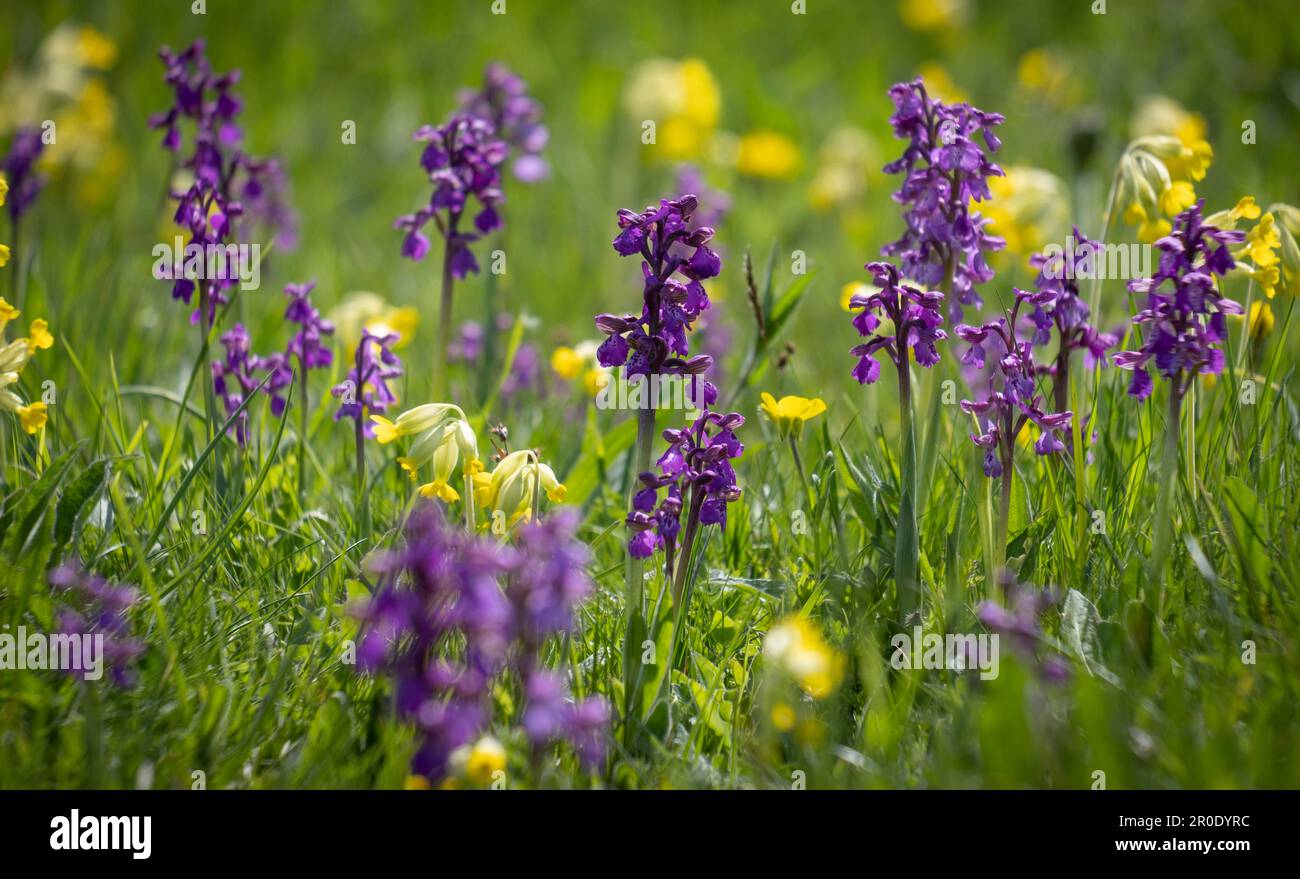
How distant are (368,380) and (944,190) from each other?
1509 millimetres

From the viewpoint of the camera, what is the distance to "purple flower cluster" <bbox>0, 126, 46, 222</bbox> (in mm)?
3959

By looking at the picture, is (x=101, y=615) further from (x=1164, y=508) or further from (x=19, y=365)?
(x=1164, y=508)

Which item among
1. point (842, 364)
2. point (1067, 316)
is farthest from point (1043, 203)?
point (1067, 316)

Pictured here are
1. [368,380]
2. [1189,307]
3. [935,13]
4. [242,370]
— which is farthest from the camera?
[935,13]

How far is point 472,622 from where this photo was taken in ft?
6.38

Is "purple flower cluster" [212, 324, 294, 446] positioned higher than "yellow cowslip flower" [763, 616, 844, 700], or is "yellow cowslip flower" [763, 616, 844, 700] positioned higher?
"purple flower cluster" [212, 324, 294, 446]

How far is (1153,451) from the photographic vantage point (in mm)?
2998

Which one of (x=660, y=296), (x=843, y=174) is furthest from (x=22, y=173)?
(x=843, y=174)

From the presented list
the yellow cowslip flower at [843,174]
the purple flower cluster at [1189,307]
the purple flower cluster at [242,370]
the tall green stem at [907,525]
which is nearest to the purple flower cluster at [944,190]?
the tall green stem at [907,525]

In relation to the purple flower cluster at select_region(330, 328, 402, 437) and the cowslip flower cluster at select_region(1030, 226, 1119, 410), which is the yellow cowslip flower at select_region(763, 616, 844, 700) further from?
the purple flower cluster at select_region(330, 328, 402, 437)

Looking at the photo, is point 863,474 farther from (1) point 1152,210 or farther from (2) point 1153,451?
(1) point 1152,210

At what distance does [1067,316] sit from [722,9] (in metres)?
6.60

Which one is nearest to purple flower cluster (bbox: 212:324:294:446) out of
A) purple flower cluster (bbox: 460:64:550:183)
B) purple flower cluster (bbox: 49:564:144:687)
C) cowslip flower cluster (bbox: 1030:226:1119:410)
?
purple flower cluster (bbox: 49:564:144:687)

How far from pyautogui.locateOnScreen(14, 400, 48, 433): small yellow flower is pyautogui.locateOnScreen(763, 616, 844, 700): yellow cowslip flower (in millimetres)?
1644
